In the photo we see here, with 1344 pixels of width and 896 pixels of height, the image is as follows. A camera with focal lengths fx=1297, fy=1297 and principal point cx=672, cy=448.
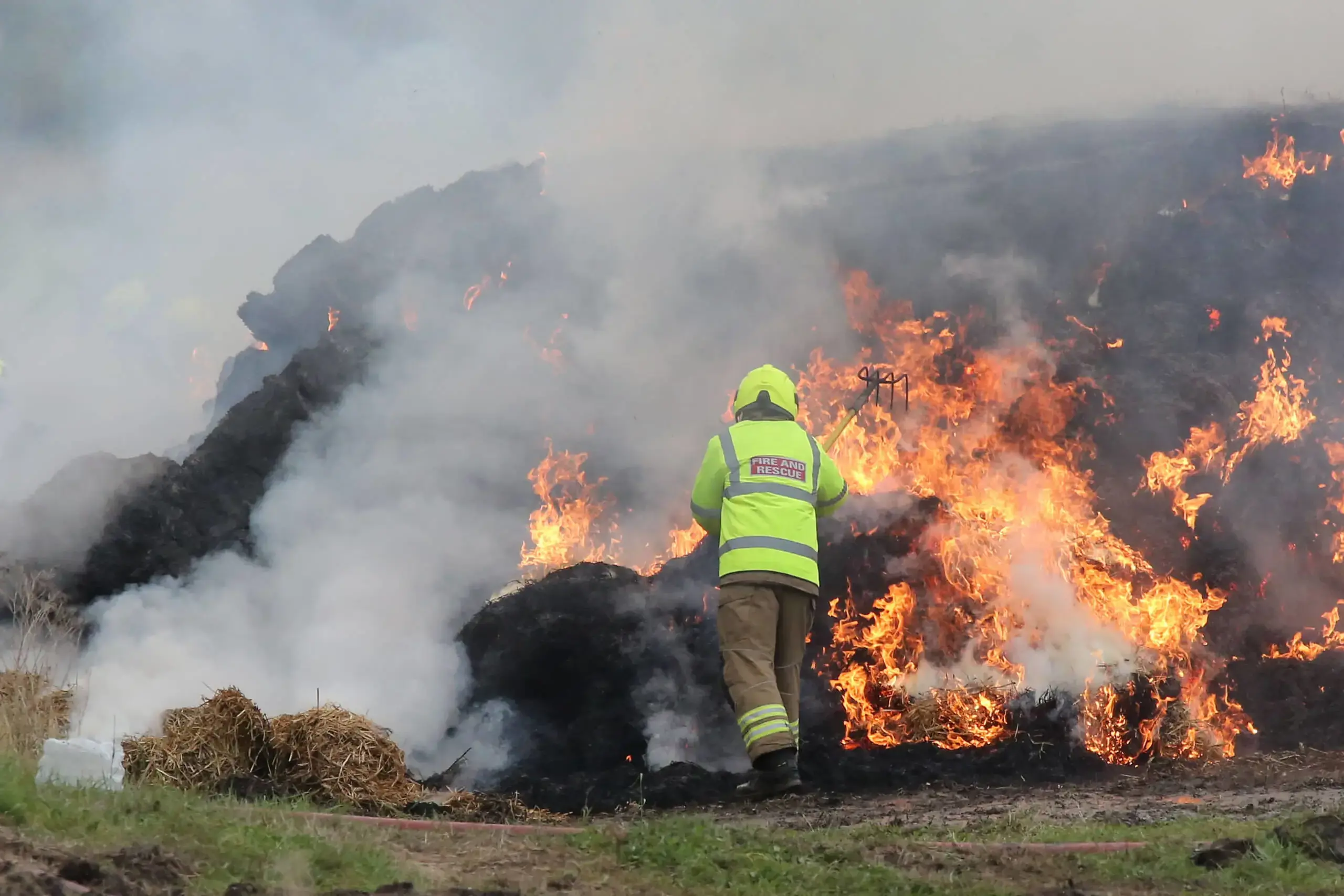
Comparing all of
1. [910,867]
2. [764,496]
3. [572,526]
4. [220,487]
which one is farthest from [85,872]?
[220,487]

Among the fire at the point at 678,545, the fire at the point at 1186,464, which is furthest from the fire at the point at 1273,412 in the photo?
the fire at the point at 678,545

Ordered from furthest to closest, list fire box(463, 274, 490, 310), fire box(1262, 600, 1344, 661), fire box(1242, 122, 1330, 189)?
fire box(463, 274, 490, 310)
fire box(1242, 122, 1330, 189)
fire box(1262, 600, 1344, 661)

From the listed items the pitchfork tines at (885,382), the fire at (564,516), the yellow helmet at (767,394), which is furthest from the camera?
the fire at (564,516)

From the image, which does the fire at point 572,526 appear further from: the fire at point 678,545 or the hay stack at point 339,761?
the hay stack at point 339,761

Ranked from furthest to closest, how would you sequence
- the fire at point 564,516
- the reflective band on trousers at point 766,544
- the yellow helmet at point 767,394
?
1. the fire at point 564,516
2. the yellow helmet at point 767,394
3. the reflective band on trousers at point 766,544

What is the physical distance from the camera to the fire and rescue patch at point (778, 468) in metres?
6.98

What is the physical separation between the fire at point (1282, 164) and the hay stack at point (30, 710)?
472 inches

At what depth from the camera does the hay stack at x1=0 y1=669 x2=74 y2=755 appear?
646 cm

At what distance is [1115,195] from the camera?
1377cm

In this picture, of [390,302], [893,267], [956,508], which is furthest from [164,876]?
[893,267]

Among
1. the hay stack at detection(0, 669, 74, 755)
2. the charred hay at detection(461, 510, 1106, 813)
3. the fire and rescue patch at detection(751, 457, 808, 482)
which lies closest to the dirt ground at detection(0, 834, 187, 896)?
the hay stack at detection(0, 669, 74, 755)

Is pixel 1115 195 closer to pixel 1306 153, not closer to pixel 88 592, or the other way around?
pixel 1306 153

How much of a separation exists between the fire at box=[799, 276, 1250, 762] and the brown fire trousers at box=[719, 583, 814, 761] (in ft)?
8.50

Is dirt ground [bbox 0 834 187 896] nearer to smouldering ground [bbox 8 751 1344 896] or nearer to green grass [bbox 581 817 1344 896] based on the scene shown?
smouldering ground [bbox 8 751 1344 896]
